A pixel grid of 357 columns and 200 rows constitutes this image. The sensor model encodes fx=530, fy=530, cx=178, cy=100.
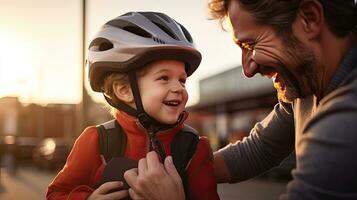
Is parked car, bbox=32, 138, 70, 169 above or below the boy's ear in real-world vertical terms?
below

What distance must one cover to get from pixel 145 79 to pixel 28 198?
10512mm

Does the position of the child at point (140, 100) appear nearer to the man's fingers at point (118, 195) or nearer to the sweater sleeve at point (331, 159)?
the man's fingers at point (118, 195)

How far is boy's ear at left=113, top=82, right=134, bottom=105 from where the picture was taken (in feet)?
9.12

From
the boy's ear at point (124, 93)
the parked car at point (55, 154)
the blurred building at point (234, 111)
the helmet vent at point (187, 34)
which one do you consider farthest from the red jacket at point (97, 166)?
the parked car at point (55, 154)

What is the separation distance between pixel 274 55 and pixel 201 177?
0.75 meters

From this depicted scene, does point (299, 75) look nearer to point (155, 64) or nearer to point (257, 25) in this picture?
point (257, 25)

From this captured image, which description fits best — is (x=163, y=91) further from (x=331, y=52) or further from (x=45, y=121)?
(x=45, y=121)

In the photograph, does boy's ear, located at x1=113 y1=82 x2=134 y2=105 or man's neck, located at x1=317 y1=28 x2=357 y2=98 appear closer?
man's neck, located at x1=317 y1=28 x2=357 y2=98

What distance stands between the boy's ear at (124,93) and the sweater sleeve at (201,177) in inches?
17.0

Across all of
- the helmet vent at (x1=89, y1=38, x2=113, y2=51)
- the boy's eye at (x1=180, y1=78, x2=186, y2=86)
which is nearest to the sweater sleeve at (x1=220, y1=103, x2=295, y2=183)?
the boy's eye at (x1=180, y1=78, x2=186, y2=86)

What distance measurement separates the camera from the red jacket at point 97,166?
253cm

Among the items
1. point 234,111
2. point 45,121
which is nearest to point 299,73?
point 234,111

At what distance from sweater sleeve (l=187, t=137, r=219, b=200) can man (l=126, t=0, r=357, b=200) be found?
0.21 meters

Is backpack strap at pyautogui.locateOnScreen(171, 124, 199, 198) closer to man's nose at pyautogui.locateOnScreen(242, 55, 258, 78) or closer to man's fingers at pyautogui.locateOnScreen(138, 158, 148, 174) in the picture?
man's fingers at pyautogui.locateOnScreen(138, 158, 148, 174)
